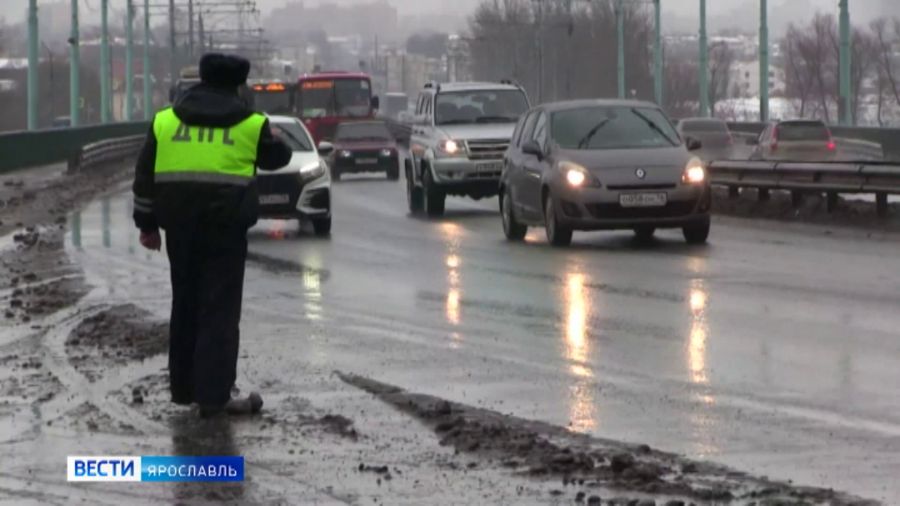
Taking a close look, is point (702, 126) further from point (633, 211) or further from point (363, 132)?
point (633, 211)

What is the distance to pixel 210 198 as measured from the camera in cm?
938

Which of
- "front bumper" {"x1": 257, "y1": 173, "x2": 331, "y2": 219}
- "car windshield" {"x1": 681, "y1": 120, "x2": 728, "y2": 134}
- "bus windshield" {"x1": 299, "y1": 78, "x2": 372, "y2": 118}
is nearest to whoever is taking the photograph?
"front bumper" {"x1": 257, "y1": 173, "x2": 331, "y2": 219}

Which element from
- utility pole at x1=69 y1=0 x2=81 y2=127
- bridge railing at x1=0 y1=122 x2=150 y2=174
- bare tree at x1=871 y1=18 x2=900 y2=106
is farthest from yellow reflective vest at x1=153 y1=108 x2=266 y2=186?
bare tree at x1=871 y1=18 x2=900 y2=106

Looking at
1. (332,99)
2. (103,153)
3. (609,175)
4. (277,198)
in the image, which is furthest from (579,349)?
(332,99)

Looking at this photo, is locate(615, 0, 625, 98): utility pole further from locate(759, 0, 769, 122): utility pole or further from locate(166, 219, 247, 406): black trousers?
locate(166, 219, 247, 406): black trousers

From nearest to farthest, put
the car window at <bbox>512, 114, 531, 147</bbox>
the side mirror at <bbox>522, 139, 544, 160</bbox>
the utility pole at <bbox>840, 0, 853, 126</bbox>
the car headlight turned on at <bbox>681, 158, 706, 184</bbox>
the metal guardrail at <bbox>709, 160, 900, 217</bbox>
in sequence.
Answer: the car headlight turned on at <bbox>681, 158, 706, 184</bbox>
the side mirror at <bbox>522, 139, 544, 160</bbox>
the car window at <bbox>512, 114, 531, 147</bbox>
the metal guardrail at <bbox>709, 160, 900, 217</bbox>
the utility pole at <bbox>840, 0, 853, 126</bbox>

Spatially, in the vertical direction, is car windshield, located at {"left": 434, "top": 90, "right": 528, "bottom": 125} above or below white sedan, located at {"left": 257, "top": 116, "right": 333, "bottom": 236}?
above

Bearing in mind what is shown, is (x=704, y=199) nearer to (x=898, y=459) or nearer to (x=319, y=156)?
(x=319, y=156)

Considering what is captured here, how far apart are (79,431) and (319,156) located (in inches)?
693

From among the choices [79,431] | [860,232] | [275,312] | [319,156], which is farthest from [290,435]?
[319,156]

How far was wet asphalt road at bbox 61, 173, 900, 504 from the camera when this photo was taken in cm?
898

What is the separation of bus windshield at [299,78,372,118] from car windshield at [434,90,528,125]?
35352 millimetres

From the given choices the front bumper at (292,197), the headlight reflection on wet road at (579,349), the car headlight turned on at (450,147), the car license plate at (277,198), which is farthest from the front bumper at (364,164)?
the headlight reflection on wet road at (579,349)

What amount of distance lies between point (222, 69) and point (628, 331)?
4.62m
